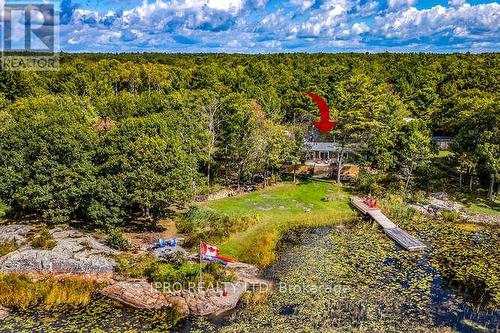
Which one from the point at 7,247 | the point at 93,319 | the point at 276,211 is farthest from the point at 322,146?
the point at 93,319

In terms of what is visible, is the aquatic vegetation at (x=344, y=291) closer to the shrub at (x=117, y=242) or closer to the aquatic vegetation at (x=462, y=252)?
the aquatic vegetation at (x=462, y=252)

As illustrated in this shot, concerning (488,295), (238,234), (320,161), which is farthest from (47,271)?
(320,161)

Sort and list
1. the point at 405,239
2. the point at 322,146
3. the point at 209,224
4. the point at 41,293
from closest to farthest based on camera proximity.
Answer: the point at 41,293 → the point at 405,239 → the point at 209,224 → the point at 322,146

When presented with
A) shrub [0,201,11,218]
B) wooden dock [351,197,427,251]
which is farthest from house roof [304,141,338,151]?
shrub [0,201,11,218]

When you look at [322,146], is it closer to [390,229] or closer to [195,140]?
[195,140]

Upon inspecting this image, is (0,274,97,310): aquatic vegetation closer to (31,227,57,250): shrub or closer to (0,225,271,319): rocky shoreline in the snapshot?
(0,225,271,319): rocky shoreline

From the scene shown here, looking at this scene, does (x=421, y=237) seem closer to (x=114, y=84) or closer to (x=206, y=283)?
(x=206, y=283)
